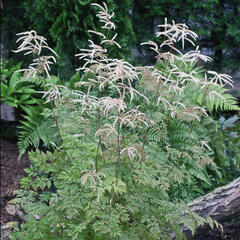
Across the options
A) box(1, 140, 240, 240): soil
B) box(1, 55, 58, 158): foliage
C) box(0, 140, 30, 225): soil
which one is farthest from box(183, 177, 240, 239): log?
box(0, 140, 30, 225): soil

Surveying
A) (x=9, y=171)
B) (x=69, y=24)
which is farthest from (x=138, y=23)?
(x=9, y=171)

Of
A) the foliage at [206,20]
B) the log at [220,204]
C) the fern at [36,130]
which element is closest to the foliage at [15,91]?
the fern at [36,130]

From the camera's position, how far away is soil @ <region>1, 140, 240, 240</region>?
3178 millimetres

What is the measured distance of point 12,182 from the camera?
4.41 meters

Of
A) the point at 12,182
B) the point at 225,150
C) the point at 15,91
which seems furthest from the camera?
the point at 15,91

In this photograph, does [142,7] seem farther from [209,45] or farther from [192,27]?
[209,45]

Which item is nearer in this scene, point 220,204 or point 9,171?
point 220,204

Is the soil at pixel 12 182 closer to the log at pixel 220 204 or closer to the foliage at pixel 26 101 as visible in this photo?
the foliage at pixel 26 101

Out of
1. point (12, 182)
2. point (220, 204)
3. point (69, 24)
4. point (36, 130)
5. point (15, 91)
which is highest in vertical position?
point (69, 24)

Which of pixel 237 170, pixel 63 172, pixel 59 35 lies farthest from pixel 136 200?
pixel 59 35

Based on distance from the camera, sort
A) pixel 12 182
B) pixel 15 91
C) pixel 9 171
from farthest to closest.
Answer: pixel 15 91 → pixel 9 171 → pixel 12 182

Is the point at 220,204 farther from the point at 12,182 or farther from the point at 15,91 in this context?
the point at 15,91

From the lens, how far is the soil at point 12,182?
3.18 meters

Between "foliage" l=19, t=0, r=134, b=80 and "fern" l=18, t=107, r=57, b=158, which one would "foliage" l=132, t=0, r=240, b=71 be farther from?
"fern" l=18, t=107, r=57, b=158
